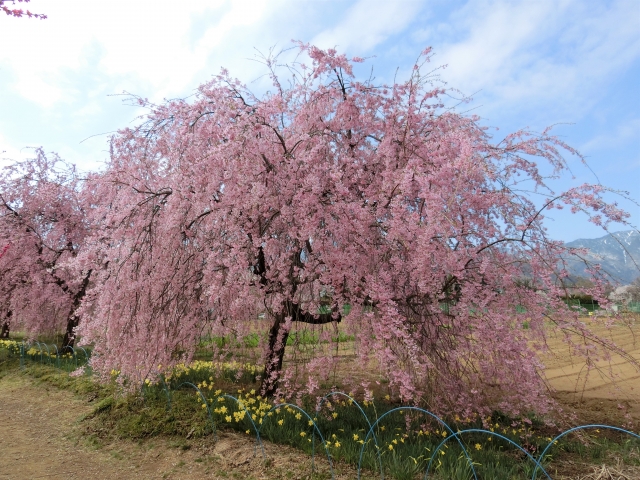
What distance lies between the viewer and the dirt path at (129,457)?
417cm

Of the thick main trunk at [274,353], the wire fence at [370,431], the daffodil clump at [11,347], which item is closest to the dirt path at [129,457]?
the wire fence at [370,431]

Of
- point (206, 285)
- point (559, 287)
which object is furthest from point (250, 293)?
point (559, 287)

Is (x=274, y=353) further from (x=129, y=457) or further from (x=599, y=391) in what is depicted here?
(x=599, y=391)

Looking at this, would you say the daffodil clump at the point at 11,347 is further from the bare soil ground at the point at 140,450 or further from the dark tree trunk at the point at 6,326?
the bare soil ground at the point at 140,450

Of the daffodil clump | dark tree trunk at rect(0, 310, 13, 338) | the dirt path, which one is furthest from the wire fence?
dark tree trunk at rect(0, 310, 13, 338)

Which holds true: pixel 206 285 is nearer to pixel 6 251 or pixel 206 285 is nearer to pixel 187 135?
pixel 187 135

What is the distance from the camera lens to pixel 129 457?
15.9 feet

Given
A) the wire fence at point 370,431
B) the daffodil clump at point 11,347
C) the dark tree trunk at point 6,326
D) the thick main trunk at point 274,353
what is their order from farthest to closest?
the dark tree trunk at point 6,326 < the daffodil clump at point 11,347 < the thick main trunk at point 274,353 < the wire fence at point 370,431

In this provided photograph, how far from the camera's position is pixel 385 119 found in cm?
579

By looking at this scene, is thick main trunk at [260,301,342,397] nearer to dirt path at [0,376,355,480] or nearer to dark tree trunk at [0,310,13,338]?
dirt path at [0,376,355,480]

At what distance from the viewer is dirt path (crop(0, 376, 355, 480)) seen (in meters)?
4.17

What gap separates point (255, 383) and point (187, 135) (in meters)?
4.12

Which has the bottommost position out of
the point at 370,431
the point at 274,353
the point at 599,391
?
the point at 599,391

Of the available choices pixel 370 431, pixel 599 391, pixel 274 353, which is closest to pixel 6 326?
pixel 274 353
